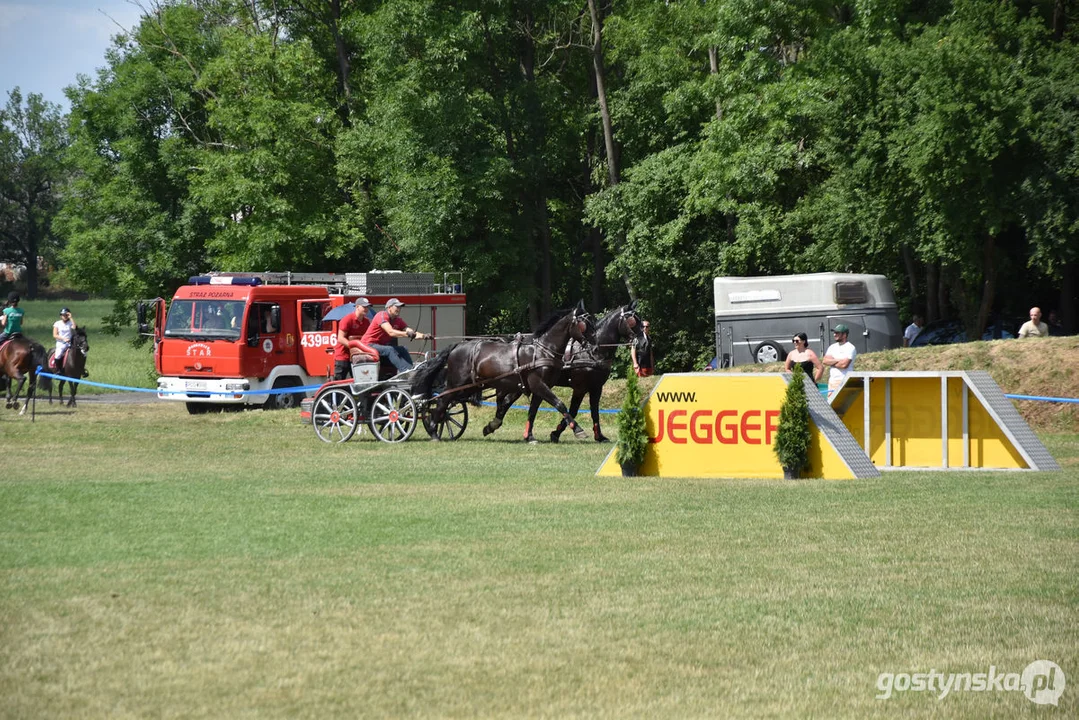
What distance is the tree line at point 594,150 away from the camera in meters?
30.1

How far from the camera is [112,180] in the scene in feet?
150

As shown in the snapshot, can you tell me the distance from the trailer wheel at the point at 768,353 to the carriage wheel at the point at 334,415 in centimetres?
1419

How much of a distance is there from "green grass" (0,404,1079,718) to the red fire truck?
1267cm

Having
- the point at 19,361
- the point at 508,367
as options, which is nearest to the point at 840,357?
the point at 508,367

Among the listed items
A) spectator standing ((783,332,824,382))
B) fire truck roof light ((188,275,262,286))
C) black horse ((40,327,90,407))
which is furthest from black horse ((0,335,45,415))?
spectator standing ((783,332,824,382))

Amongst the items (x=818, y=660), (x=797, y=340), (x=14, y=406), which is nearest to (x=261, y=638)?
(x=818, y=660)

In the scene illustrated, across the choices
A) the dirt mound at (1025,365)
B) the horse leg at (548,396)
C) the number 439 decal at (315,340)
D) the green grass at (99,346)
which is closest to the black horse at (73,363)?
the green grass at (99,346)

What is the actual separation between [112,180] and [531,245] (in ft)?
47.4

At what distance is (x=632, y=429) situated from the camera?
15234mm

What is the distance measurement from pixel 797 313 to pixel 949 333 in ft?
13.1

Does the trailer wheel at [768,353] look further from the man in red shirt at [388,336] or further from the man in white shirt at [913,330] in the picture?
the man in red shirt at [388,336]

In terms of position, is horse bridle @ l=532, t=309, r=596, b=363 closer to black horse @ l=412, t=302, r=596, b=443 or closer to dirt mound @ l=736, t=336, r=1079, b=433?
black horse @ l=412, t=302, r=596, b=443

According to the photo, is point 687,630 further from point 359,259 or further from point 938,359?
point 359,259

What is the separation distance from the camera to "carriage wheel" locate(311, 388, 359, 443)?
20984 mm
